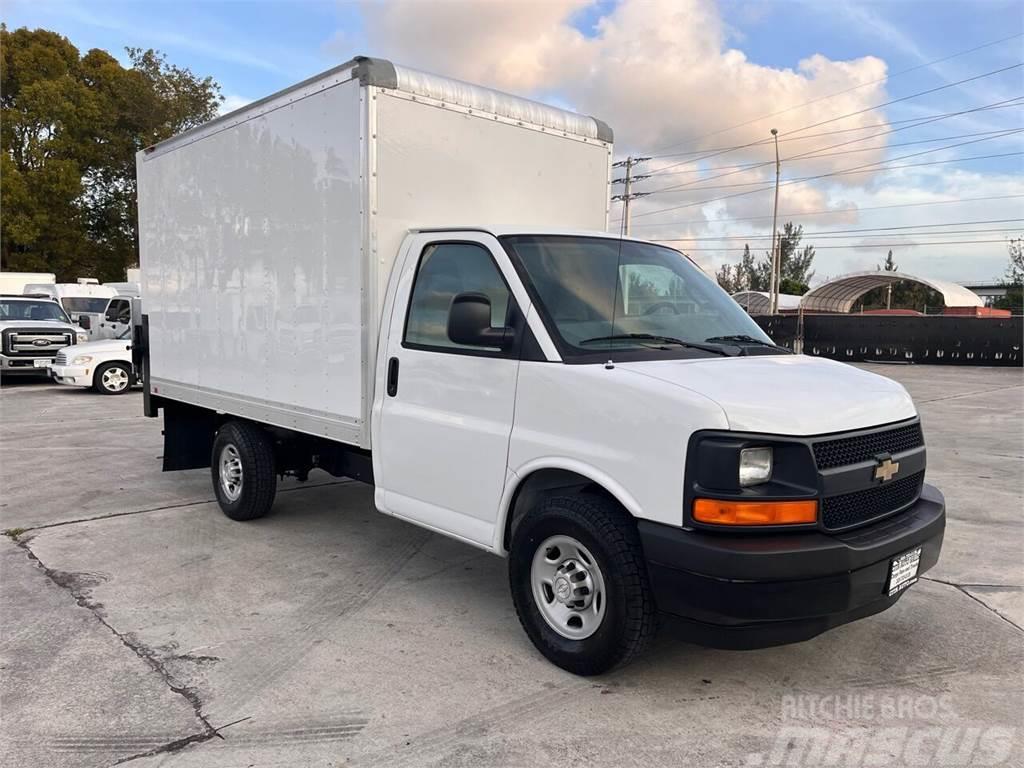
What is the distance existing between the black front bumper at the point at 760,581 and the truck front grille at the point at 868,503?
2.7 inches

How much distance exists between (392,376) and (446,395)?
0.48m

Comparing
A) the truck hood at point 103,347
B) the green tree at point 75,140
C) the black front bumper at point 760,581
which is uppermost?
the green tree at point 75,140

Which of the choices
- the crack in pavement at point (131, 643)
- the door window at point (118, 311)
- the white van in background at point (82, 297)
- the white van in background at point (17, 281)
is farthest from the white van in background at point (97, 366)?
the white van in background at point (17, 281)

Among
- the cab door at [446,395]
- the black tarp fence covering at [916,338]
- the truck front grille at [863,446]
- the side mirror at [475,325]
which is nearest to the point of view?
the truck front grille at [863,446]

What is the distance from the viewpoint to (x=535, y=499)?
157 inches

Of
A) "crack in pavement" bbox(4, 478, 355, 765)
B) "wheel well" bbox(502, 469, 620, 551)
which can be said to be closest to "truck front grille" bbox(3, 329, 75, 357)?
"crack in pavement" bbox(4, 478, 355, 765)

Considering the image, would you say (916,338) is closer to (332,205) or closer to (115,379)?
(115,379)

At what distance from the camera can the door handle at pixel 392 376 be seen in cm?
467

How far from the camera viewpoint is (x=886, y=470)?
3607 mm

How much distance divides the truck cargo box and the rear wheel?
10411mm

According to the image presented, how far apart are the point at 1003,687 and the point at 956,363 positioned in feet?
84.9

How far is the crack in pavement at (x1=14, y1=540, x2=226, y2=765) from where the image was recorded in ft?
10.6

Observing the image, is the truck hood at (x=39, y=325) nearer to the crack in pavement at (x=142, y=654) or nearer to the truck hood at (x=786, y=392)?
the crack in pavement at (x=142, y=654)

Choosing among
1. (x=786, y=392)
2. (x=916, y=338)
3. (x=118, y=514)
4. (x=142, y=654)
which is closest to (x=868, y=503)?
(x=786, y=392)
